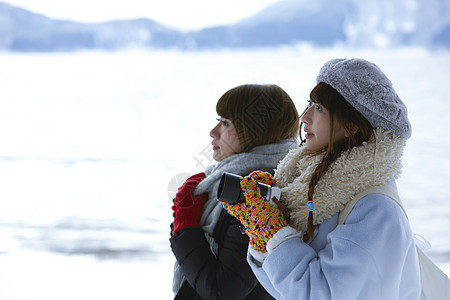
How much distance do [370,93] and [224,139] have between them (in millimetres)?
419

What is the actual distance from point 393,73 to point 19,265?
622 cm

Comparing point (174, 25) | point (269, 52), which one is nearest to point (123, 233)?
point (174, 25)

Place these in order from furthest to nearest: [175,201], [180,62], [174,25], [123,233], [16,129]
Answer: [180,62] → [174,25] → [16,129] → [123,233] → [175,201]

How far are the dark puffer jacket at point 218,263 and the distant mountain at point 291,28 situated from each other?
5200 millimetres

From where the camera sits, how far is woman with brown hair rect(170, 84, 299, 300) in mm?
950

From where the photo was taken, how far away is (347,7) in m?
6.08

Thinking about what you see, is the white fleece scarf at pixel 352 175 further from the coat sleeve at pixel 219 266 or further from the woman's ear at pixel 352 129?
the coat sleeve at pixel 219 266

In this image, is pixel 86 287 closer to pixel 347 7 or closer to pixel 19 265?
pixel 19 265

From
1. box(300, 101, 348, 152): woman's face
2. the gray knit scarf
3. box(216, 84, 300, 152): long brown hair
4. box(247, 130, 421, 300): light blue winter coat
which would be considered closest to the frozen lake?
box(216, 84, 300, 152): long brown hair

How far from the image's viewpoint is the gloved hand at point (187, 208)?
39.6 inches

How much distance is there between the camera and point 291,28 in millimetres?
5973

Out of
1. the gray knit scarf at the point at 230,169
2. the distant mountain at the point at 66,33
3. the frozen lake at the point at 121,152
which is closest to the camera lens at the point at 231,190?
the gray knit scarf at the point at 230,169

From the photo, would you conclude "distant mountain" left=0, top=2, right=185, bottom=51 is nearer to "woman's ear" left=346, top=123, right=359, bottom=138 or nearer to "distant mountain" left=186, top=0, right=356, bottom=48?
"distant mountain" left=186, top=0, right=356, bottom=48

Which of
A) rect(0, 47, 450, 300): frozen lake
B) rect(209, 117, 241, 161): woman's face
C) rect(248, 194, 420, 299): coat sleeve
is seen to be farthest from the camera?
rect(0, 47, 450, 300): frozen lake
